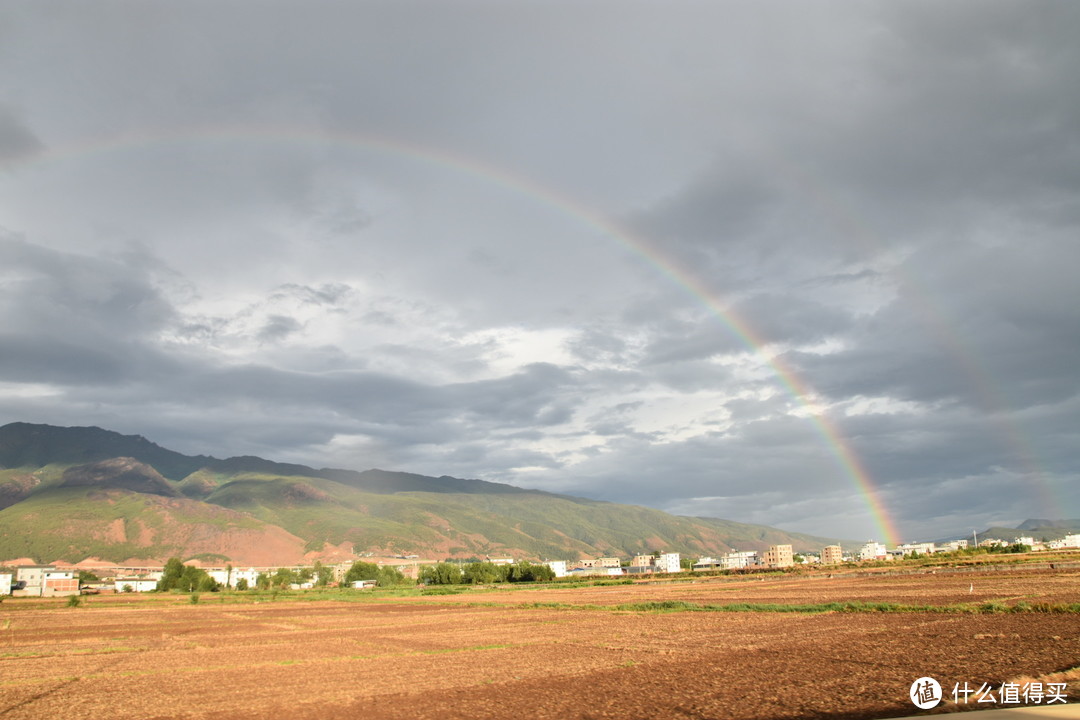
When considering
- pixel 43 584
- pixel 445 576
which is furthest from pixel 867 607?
pixel 43 584

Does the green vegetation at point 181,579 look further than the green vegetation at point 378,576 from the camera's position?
No

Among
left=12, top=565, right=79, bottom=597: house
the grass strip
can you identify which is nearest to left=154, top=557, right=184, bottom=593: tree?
left=12, top=565, right=79, bottom=597: house

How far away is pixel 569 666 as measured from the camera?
23812mm

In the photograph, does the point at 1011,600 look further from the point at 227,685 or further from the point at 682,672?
the point at 227,685

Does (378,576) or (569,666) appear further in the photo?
(378,576)

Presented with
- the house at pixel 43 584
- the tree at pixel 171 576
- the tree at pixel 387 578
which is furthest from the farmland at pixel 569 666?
the tree at pixel 171 576

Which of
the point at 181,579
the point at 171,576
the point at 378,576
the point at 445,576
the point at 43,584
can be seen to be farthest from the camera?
the point at 378,576

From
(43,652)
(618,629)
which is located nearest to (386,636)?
(618,629)

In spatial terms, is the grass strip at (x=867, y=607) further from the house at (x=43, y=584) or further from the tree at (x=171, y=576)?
the tree at (x=171, y=576)

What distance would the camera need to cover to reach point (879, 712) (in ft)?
45.5

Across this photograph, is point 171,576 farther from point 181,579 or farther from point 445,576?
point 445,576

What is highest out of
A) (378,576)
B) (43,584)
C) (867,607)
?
(867,607)

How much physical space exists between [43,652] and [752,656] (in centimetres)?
3558

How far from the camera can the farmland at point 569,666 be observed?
1678cm
